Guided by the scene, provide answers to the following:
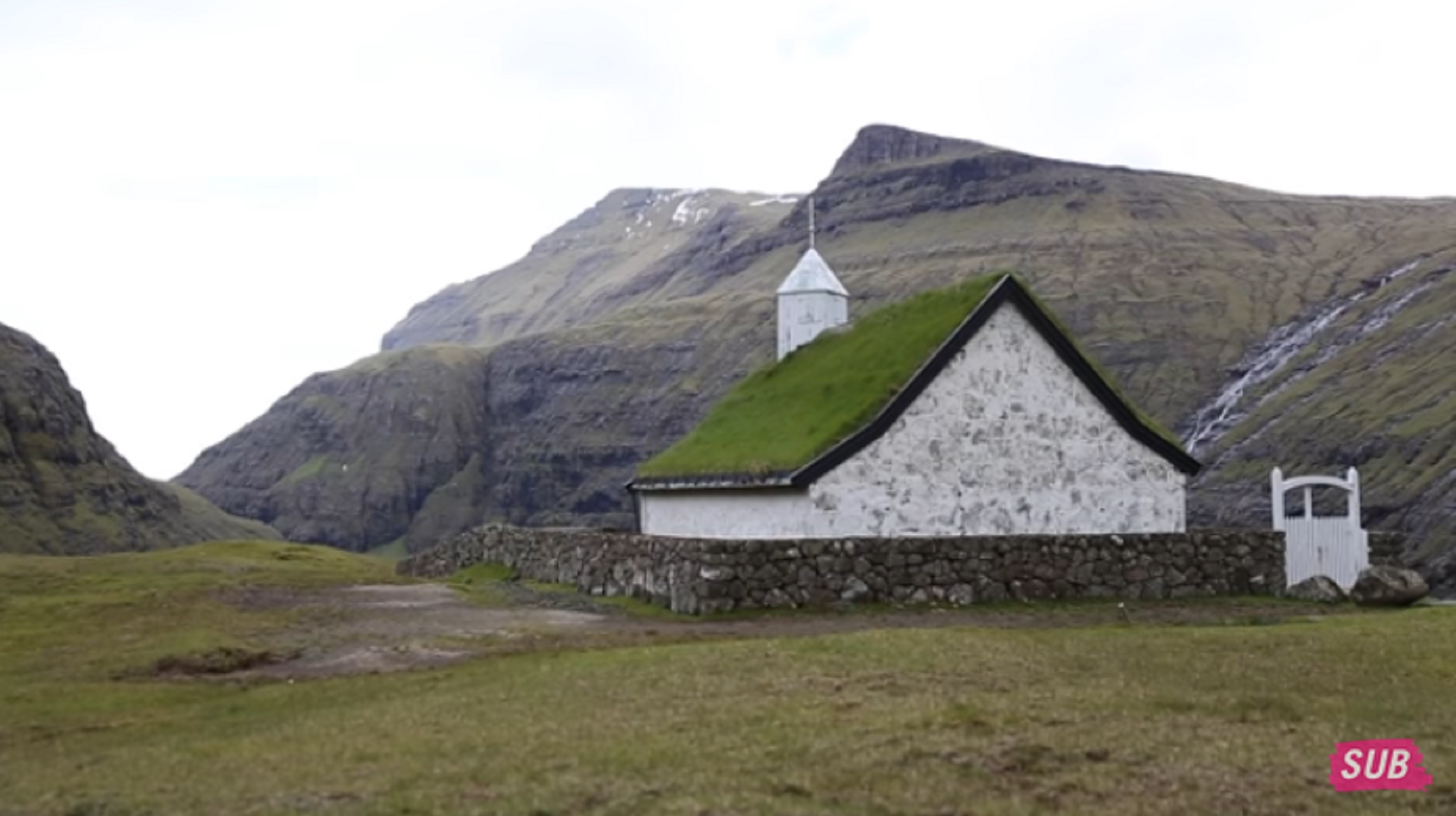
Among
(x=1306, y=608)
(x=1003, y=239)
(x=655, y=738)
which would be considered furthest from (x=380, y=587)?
(x=1003, y=239)

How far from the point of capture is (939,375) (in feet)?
92.3

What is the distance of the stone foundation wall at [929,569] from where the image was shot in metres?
24.2

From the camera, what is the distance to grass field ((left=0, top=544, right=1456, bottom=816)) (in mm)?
10656

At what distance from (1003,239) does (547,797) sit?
194 meters

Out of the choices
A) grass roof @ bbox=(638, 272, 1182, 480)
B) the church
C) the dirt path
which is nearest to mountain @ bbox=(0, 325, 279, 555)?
grass roof @ bbox=(638, 272, 1182, 480)

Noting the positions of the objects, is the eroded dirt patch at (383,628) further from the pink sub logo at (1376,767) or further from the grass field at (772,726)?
the pink sub logo at (1376,767)

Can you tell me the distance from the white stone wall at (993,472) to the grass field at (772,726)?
6386 mm

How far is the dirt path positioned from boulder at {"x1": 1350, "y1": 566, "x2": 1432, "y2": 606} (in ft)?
3.24

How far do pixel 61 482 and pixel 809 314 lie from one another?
87891 millimetres

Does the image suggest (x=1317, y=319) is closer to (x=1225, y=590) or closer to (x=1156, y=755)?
(x=1225, y=590)

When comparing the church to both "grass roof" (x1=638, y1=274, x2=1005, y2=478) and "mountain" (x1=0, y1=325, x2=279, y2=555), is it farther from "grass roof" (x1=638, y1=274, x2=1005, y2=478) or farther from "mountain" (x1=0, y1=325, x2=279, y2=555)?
"mountain" (x1=0, y1=325, x2=279, y2=555)

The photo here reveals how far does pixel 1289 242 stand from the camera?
18962cm

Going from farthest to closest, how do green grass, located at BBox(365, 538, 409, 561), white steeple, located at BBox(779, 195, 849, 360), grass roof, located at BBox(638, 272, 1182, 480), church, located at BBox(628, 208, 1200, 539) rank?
green grass, located at BBox(365, 538, 409, 561) < white steeple, located at BBox(779, 195, 849, 360) < grass roof, located at BBox(638, 272, 1182, 480) < church, located at BBox(628, 208, 1200, 539)

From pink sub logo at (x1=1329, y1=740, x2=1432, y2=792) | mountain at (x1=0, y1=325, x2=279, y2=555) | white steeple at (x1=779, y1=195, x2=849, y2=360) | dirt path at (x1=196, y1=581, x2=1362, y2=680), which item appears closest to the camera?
pink sub logo at (x1=1329, y1=740, x2=1432, y2=792)
